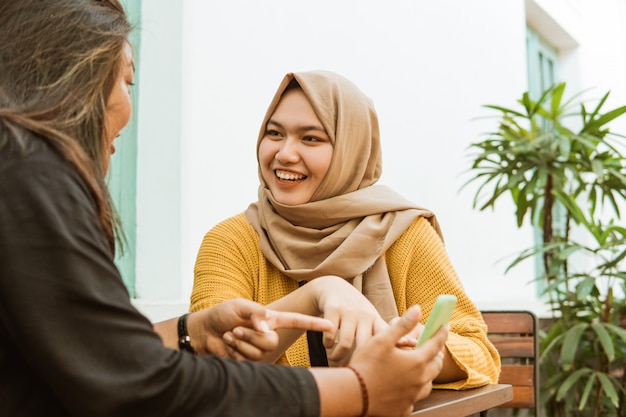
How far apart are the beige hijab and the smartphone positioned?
0.63m

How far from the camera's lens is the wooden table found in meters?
1.17

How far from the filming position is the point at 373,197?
1.81 metres

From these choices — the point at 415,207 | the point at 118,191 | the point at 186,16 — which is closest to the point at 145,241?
the point at 118,191

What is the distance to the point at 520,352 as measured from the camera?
2291 millimetres

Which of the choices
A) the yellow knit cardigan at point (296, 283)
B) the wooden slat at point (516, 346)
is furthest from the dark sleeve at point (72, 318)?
the wooden slat at point (516, 346)

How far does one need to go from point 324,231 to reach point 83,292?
104 cm

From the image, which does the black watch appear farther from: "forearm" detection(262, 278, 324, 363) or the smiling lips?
the smiling lips

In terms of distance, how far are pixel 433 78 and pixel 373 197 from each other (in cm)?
250

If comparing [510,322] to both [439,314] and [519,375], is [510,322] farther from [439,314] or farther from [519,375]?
[439,314]

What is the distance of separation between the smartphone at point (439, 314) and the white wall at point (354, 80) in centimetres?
144

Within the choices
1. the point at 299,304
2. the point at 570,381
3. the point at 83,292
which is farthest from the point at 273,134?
the point at 570,381

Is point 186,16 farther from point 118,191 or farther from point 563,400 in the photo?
point 563,400

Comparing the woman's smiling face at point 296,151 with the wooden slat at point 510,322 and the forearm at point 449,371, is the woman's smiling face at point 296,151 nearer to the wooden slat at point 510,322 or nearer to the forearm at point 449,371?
the forearm at point 449,371

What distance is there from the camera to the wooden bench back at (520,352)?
2283 mm
